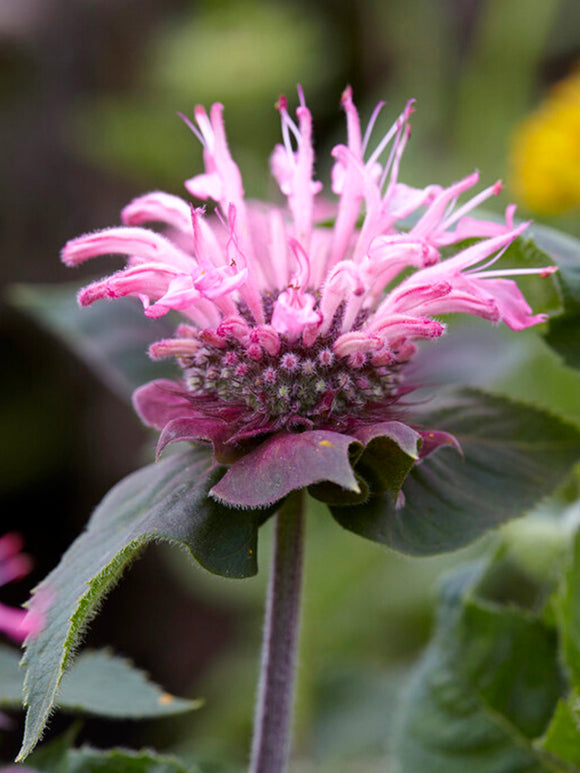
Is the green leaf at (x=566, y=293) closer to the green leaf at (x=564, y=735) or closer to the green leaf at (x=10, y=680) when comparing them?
the green leaf at (x=564, y=735)

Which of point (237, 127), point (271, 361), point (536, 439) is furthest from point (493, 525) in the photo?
point (237, 127)

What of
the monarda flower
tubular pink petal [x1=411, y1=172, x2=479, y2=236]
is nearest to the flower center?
the monarda flower

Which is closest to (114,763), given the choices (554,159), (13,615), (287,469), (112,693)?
(112,693)

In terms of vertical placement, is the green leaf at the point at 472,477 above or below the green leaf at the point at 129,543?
below

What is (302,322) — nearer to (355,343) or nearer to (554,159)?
(355,343)

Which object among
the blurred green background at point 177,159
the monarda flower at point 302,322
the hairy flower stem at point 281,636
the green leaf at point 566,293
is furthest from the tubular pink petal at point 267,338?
the blurred green background at point 177,159

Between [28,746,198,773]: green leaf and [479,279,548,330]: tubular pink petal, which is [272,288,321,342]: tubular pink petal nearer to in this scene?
[479,279,548,330]: tubular pink petal
